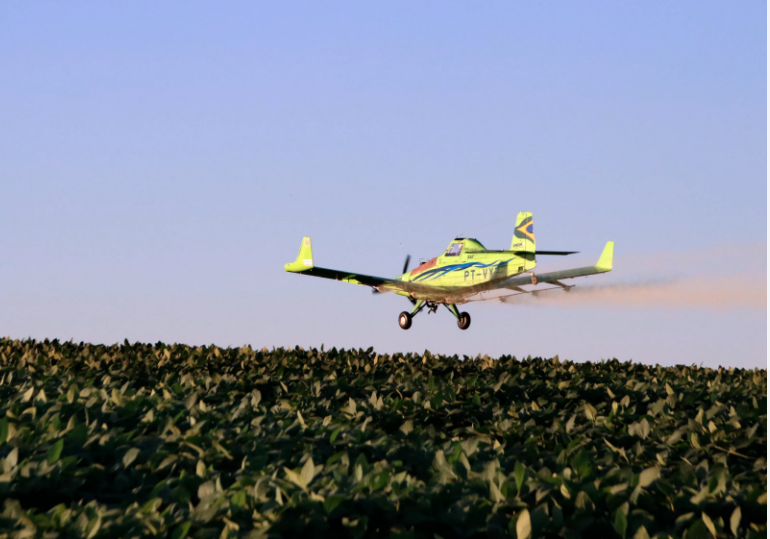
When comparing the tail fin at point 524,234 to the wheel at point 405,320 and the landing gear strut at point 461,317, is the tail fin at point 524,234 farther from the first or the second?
the wheel at point 405,320

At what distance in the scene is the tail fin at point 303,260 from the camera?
30.5 meters

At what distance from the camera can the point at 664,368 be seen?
1700cm

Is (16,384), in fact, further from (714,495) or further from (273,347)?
(714,495)

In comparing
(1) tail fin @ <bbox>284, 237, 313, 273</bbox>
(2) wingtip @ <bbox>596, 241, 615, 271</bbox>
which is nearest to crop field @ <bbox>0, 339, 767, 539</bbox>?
(2) wingtip @ <bbox>596, 241, 615, 271</bbox>

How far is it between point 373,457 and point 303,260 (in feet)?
76.5

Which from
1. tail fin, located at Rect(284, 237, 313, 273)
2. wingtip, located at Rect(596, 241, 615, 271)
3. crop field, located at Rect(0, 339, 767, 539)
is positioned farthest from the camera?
tail fin, located at Rect(284, 237, 313, 273)

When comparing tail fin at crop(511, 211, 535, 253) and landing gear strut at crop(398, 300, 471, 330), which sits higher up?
tail fin at crop(511, 211, 535, 253)

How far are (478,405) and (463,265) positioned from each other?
1982 cm

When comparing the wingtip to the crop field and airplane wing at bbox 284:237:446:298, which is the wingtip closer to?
airplane wing at bbox 284:237:446:298

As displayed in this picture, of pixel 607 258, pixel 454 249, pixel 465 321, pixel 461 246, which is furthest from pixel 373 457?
pixel 465 321

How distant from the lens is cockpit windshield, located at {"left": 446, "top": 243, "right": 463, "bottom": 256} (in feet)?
101

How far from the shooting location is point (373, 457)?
765 cm

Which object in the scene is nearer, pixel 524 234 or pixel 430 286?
pixel 524 234

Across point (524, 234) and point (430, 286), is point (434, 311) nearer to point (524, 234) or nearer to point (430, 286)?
point (430, 286)
